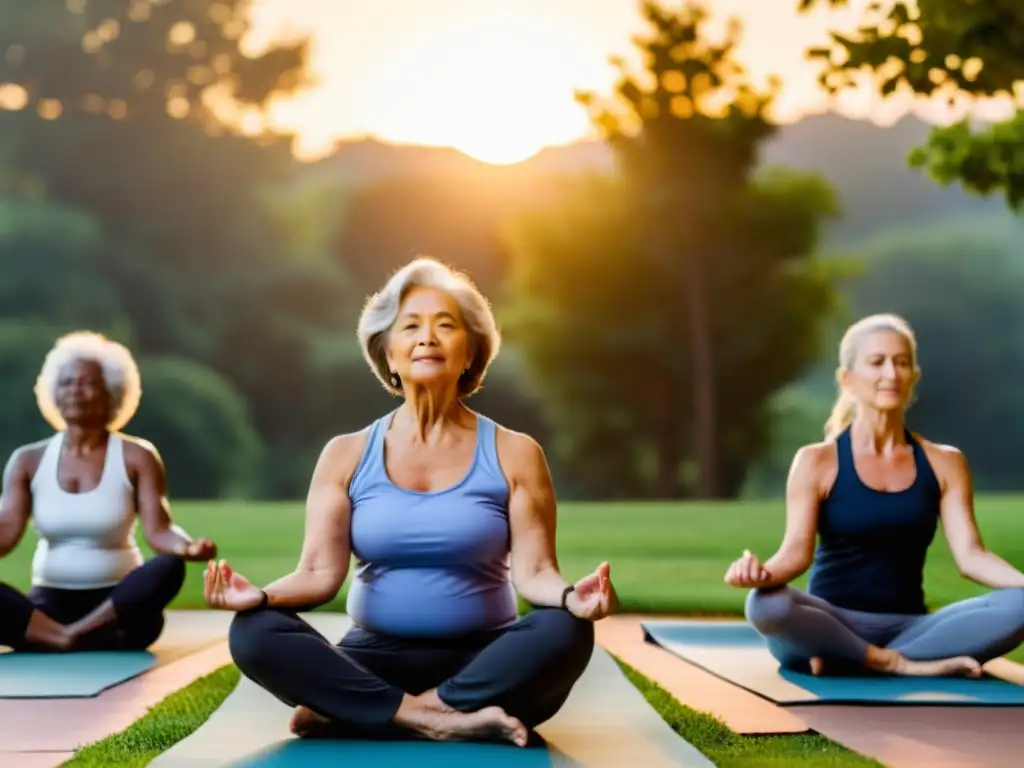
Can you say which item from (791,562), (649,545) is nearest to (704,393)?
(649,545)

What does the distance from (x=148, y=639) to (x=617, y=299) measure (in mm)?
13694

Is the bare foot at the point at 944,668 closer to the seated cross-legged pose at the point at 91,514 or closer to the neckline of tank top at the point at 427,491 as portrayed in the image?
the neckline of tank top at the point at 427,491

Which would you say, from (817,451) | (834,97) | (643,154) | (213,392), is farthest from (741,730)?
(213,392)

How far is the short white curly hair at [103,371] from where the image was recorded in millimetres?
4684

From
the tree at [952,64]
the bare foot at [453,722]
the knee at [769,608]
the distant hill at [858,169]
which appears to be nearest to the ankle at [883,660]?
the knee at [769,608]

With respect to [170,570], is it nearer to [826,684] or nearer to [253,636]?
[253,636]

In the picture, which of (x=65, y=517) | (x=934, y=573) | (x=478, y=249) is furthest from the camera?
(x=478, y=249)

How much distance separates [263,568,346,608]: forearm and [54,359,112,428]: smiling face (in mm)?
1813

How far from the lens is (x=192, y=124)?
809 inches

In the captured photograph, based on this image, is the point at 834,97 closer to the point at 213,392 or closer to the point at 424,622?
the point at 424,622

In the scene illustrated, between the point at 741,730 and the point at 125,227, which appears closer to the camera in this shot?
the point at 741,730

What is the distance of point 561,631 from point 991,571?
159 cm

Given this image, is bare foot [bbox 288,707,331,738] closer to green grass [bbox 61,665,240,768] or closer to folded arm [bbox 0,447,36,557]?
green grass [bbox 61,665,240,768]

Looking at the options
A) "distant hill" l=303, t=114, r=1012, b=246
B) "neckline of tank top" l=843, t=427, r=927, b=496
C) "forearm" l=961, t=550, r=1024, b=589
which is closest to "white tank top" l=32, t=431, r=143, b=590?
"neckline of tank top" l=843, t=427, r=927, b=496
